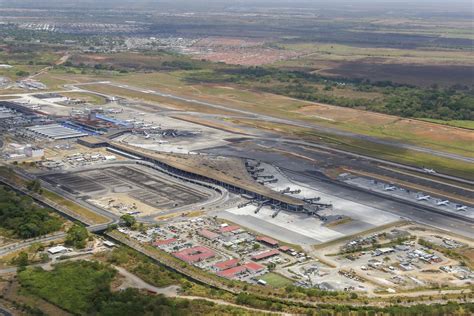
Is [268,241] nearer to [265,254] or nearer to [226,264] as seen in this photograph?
[265,254]

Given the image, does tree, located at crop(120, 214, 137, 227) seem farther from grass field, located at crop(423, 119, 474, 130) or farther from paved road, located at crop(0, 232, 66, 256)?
grass field, located at crop(423, 119, 474, 130)

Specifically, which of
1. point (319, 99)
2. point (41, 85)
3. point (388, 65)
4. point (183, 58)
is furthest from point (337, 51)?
point (41, 85)

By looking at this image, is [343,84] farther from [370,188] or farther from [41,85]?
[370,188]

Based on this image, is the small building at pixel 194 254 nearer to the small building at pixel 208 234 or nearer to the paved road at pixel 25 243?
the small building at pixel 208 234

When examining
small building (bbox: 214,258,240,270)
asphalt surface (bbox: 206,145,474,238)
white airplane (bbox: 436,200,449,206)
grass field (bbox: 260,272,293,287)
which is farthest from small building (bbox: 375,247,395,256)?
white airplane (bbox: 436,200,449,206)

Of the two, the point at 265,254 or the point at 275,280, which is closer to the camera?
the point at 275,280

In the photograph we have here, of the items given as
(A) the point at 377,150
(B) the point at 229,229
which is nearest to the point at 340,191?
(B) the point at 229,229
